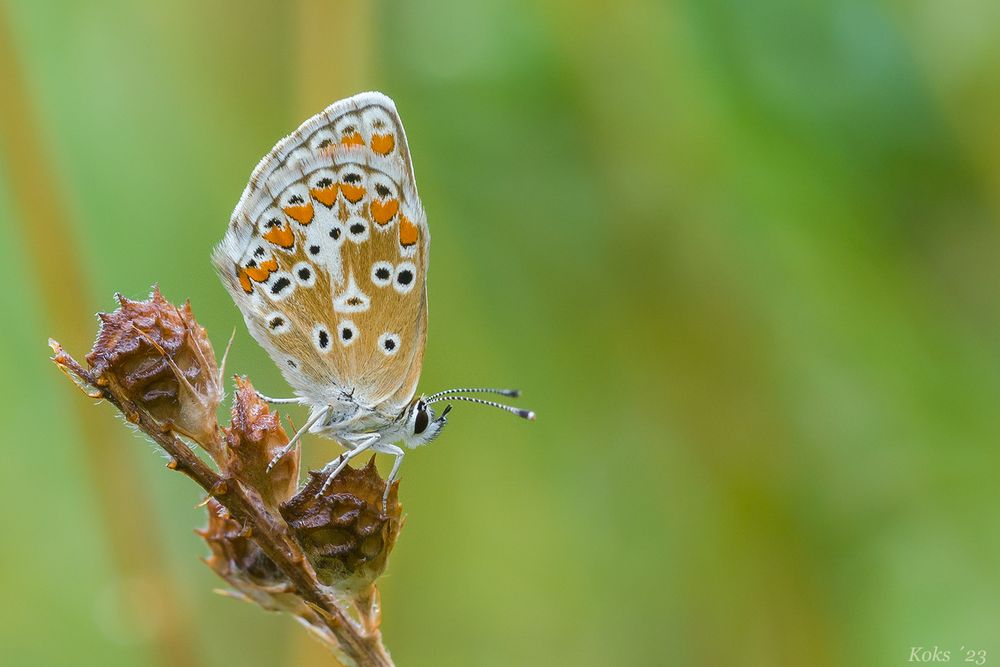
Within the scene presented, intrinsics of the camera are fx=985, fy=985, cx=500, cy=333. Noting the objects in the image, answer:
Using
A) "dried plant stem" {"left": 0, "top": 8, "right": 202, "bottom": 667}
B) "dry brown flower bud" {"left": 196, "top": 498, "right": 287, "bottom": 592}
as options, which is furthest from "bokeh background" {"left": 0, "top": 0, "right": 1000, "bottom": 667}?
"dry brown flower bud" {"left": 196, "top": 498, "right": 287, "bottom": 592}

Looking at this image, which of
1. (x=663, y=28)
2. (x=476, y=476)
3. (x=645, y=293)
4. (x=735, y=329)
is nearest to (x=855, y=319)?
(x=735, y=329)

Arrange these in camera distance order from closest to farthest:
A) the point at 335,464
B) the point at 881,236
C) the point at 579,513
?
the point at 335,464 < the point at 881,236 < the point at 579,513

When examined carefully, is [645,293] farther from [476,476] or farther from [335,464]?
[335,464]

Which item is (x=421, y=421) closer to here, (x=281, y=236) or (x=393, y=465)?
(x=393, y=465)

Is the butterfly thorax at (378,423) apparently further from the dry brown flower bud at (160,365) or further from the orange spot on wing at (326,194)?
the dry brown flower bud at (160,365)

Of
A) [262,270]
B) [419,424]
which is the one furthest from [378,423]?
[262,270]
